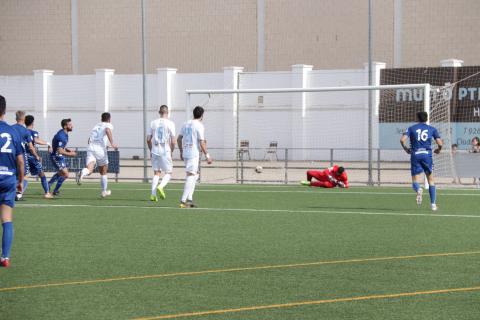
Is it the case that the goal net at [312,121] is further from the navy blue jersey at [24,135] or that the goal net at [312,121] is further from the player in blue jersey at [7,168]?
the player in blue jersey at [7,168]

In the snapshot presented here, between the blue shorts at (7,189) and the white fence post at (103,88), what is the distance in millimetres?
43803

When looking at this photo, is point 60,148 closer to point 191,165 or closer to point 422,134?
point 191,165

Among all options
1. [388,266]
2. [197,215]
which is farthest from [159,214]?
[388,266]

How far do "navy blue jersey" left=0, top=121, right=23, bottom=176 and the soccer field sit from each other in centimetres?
113

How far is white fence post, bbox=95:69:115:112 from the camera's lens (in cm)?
5522

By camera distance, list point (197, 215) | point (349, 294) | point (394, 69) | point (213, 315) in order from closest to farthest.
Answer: point (213, 315), point (349, 294), point (197, 215), point (394, 69)

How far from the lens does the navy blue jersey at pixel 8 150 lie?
1152 centimetres

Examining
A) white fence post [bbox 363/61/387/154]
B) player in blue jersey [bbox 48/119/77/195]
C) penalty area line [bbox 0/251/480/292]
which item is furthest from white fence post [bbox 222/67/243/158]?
penalty area line [bbox 0/251/480/292]

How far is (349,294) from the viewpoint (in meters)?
9.90

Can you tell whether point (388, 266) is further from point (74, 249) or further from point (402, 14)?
point (402, 14)

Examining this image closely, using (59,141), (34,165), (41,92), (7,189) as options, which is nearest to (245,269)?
(7,189)

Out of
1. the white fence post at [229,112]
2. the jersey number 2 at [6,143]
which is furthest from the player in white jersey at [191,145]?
the white fence post at [229,112]

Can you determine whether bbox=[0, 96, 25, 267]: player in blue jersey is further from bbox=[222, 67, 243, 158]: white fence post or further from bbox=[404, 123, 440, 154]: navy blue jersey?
bbox=[222, 67, 243, 158]: white fence post

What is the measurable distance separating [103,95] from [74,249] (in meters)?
42.3
